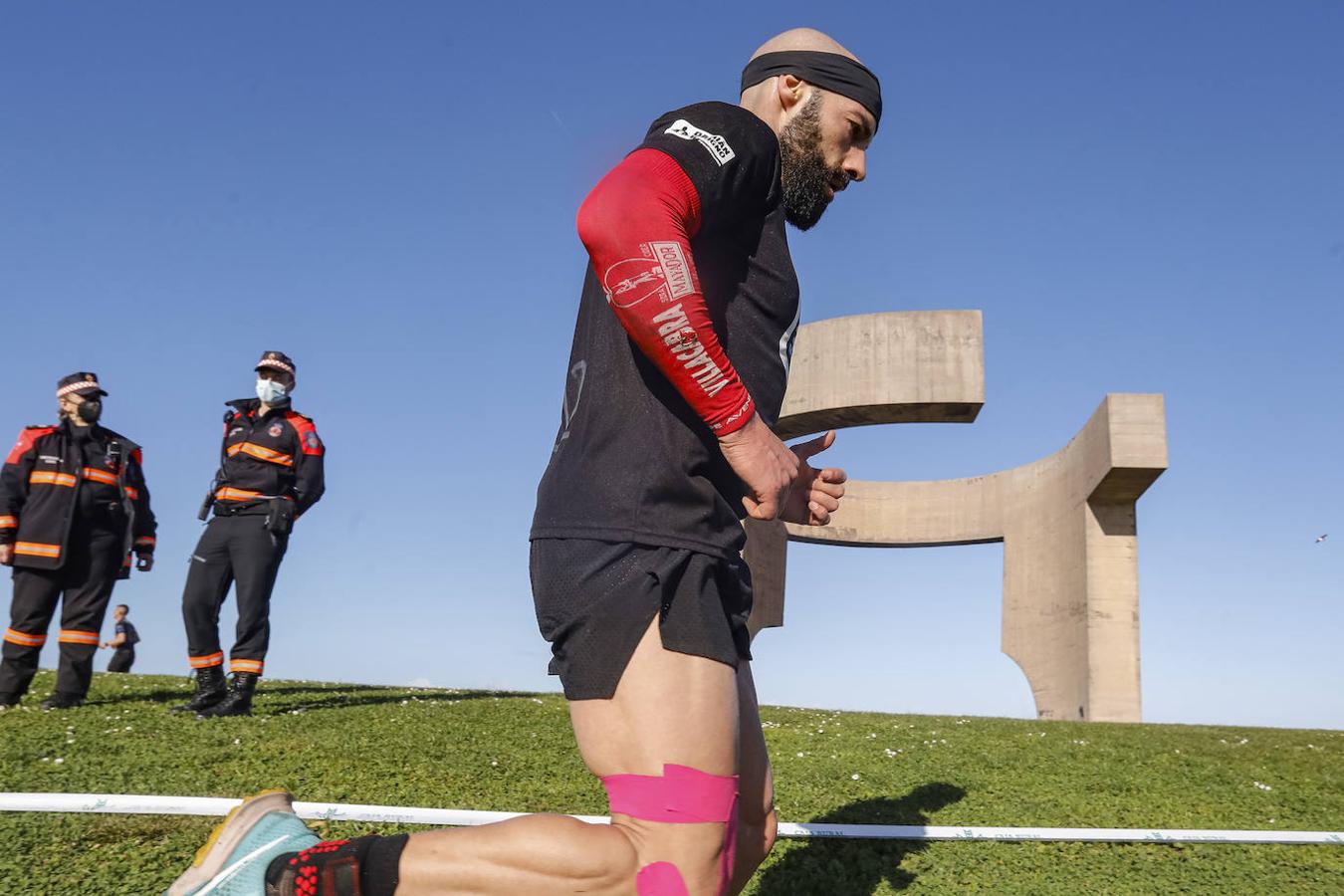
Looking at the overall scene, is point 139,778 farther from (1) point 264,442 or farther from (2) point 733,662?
(2) point 733,662

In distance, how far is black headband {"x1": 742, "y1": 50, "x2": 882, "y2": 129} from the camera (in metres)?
2.06

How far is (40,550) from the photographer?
684cm

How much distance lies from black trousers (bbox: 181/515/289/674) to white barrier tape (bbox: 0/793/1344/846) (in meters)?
2.99

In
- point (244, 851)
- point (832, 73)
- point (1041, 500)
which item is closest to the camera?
point (244, 851)

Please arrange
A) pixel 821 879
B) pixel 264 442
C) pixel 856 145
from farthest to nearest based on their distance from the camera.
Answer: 1. pixel 264 442
2. pixel 821 879
3. pixel 856 145

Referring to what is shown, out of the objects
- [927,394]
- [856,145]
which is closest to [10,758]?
[856,145]

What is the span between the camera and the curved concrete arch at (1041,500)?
47.2 feet

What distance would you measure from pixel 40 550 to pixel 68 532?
217 millimetres

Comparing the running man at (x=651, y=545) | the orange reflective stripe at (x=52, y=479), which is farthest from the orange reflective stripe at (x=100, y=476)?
the running man at (x=651, y=545)

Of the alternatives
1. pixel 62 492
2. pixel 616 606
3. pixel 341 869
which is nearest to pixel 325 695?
pixel 62 492

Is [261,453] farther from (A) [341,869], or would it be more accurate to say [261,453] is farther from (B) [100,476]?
(A) [341,869]

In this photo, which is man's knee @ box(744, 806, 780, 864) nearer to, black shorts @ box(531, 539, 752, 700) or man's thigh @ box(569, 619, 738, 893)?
man's thigh @ box(569, 619, 738, 893)

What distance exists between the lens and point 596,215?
1689 millimetres

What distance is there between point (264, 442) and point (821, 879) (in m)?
5.23
